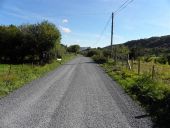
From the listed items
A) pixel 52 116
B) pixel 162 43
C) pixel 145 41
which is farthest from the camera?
pixel 145 41

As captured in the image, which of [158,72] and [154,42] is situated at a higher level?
[154,42]

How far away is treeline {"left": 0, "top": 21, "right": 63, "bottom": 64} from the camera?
165ft

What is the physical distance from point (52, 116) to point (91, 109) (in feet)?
6.24

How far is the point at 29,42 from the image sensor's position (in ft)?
168

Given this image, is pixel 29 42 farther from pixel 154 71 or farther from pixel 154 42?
pixel 154 42

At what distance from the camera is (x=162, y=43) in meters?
165

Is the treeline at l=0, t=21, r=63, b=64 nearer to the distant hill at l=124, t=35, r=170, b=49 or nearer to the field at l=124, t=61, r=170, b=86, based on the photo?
the field at l=124, t=61, r=170, b=86

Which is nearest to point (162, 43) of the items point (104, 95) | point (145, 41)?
point (145, 41)

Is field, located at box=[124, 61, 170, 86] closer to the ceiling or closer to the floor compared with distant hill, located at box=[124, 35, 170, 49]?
closer to the floor

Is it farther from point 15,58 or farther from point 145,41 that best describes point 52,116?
point 145,41

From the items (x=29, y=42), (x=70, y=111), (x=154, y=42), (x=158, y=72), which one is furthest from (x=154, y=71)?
(x=154, y=42)

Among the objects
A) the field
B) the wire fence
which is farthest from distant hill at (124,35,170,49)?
the wire fence

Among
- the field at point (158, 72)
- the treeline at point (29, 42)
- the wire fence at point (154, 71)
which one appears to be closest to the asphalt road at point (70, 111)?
the field at point (158, 72)

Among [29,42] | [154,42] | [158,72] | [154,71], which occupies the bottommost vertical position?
[158,72]
